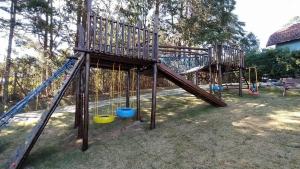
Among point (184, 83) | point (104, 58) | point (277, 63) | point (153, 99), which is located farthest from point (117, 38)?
point (277, 63)

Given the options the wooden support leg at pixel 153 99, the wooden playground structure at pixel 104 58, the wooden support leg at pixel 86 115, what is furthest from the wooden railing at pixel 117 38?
the wooden support leg at pixel 86 115

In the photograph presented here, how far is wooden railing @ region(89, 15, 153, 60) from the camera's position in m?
6.48

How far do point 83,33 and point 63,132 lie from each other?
328 centimetres

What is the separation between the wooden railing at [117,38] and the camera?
6.48m

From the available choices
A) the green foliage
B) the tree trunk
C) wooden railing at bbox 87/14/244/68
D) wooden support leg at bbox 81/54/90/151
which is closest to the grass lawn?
wooden support leg at bbox 81/54/90/151

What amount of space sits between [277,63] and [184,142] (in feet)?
44.1

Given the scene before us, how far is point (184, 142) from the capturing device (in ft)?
20.2

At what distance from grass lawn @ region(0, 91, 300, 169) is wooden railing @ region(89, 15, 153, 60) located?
2267 millimetres

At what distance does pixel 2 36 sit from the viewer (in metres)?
15.9

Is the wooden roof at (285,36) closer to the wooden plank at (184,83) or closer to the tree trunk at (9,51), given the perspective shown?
the wooden plank at (184,83)

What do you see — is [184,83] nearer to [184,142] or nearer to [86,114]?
[184,142]

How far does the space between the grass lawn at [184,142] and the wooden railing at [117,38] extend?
7.44ft

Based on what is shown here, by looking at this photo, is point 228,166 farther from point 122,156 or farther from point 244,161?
point 122,156

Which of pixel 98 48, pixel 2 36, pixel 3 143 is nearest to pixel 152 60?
pixel 98 48
